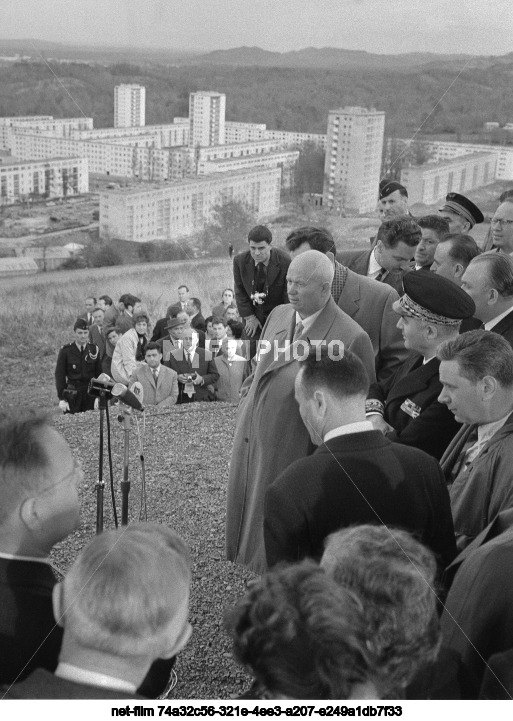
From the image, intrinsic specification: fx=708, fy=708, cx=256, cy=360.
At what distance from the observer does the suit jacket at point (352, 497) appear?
179 cm

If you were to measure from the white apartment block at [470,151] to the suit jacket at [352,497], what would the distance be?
3.64 metres

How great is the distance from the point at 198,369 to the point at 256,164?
168 centimetres

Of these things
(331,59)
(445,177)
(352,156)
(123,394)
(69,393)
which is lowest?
(69,393)

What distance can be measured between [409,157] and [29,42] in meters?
2.76

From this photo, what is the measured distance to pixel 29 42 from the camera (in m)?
4.37

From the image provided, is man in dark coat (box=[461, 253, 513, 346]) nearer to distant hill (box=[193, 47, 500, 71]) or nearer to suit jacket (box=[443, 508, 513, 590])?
suit jacket (box=[443, 508, 513, 590])

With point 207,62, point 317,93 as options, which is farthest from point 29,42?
point 317,93

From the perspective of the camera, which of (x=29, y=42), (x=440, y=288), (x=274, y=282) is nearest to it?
(x=440, y=288)

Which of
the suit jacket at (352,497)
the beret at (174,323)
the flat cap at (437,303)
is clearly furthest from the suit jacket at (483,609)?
the beret at (174,323)

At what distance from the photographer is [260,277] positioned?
5055mm

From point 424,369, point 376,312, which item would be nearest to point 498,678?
point 424,369

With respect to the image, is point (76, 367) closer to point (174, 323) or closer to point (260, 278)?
point (174, 323)

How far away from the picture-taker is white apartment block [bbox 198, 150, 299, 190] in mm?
5070

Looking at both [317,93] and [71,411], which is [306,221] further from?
[71,411]
